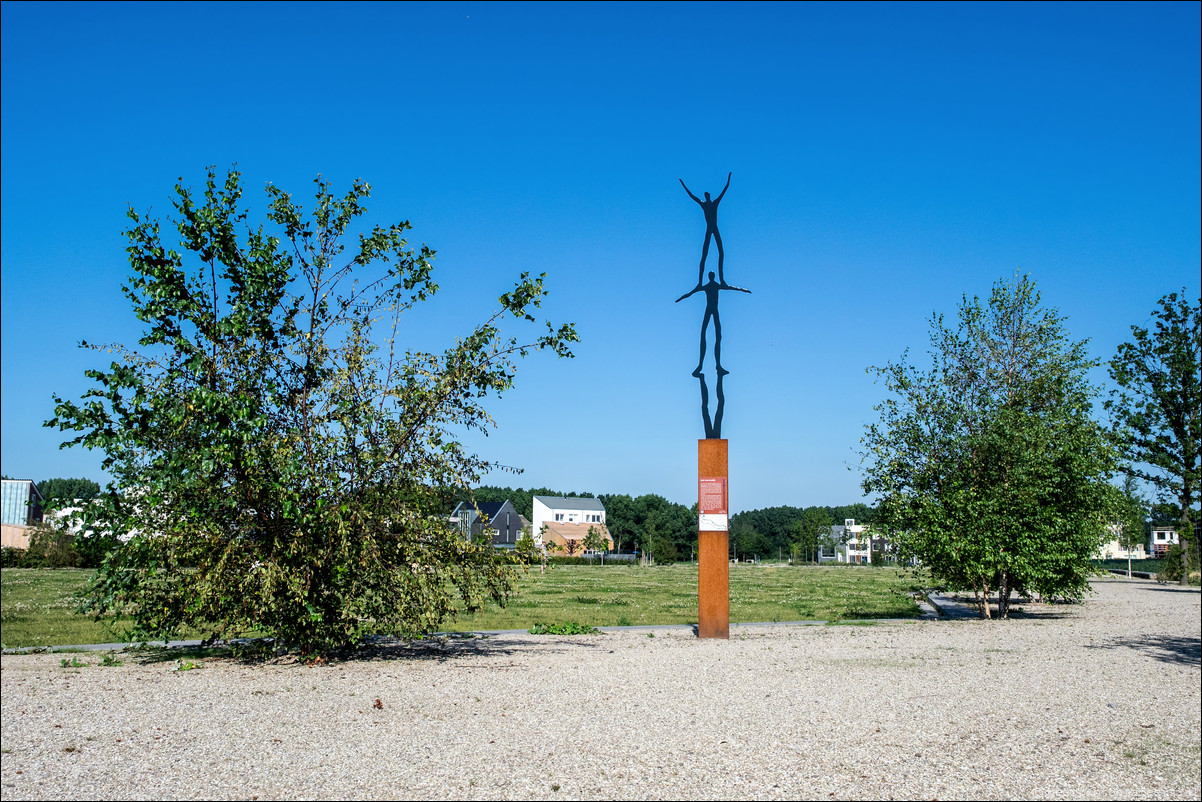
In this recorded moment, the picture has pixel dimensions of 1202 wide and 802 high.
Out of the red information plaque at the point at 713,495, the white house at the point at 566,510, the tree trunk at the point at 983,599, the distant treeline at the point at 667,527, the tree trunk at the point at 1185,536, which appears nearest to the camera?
the red information plaque at the point at 713,495

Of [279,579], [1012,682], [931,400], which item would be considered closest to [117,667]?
[279,579]

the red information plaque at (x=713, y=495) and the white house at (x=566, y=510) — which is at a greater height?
the white house at (x=566, y=510)

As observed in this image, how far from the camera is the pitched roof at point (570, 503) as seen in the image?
9339 cm

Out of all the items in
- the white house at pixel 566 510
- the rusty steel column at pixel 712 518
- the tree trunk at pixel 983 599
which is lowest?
the tree trunk at pixel 983 599

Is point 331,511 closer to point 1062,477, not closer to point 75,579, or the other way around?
point 1062,477

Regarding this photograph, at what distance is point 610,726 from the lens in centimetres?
691

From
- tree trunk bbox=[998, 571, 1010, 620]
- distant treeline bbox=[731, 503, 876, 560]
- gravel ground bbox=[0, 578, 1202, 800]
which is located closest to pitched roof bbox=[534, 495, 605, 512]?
distant treeline bbox=[731, 503, 876, 560]

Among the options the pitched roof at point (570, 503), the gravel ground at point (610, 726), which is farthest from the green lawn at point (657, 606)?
the pitched roof at point (570, 503)

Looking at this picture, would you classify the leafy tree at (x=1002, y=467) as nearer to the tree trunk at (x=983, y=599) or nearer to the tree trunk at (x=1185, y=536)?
the tree trunk at (x=983, y=599)

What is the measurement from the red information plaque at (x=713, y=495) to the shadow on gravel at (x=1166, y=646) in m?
5.70

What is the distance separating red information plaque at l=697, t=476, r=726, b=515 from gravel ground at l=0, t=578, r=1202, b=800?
3.01 meters

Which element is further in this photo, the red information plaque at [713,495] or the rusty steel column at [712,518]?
the red information plaque at [713,495]

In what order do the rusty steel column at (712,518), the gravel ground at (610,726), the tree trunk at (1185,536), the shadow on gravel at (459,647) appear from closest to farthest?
the gravel ground at (610,726), the shadow on gravel at (459,647), the rusty steel column at (712,518), the tree trunk at (1185,536)

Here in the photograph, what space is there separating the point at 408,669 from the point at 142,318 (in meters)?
4.91
